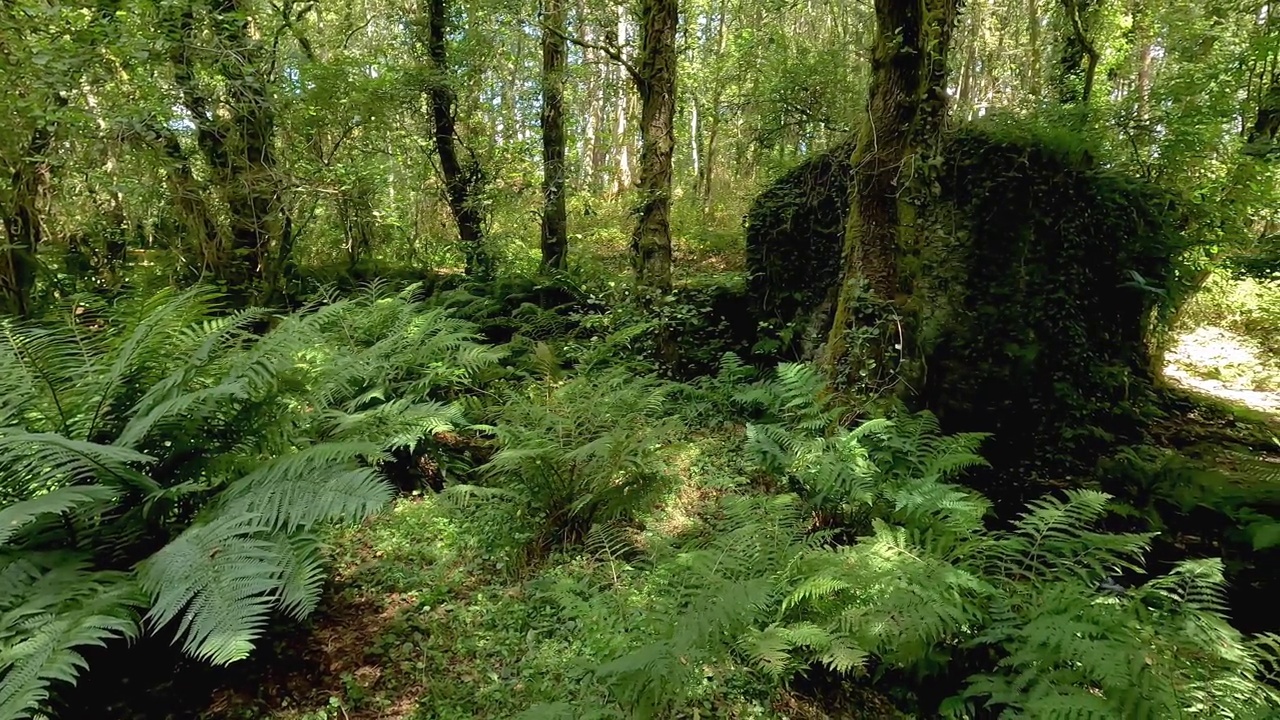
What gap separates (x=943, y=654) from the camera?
2447mm

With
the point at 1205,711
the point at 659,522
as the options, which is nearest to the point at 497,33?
the point at 659,522

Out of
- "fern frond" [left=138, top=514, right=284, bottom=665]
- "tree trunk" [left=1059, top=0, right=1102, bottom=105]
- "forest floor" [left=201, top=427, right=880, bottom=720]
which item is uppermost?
"tree trunk" [left=1059, top=0, right=1102, bottom=105]

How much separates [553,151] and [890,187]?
5.05 m

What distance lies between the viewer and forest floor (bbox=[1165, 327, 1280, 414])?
583 centimetres

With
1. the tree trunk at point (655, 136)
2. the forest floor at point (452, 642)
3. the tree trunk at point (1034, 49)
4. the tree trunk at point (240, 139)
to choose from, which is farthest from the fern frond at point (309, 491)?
the tree trunk at point (1034, 49)

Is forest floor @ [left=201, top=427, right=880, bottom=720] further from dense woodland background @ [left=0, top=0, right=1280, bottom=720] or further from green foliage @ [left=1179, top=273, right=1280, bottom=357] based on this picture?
green foliage @ [left=1179, top=273, right=1280, bottom=357]

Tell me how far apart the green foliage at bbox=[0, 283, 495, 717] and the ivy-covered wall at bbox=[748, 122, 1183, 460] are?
365 centimetres

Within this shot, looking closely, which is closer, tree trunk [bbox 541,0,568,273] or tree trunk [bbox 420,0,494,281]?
tree trunk [bbox 541,0,568,273]

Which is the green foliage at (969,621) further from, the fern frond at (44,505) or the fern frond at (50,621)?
the fern frond at (44,505)

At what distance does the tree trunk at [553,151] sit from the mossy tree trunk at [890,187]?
430cm

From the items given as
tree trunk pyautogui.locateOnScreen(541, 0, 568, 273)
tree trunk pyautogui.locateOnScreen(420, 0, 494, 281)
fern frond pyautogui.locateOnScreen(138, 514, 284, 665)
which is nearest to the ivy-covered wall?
fern frond pyautogui.locateOnScreen(138, 514, 284, 665)

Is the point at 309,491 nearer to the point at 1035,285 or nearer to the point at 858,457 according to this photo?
the point at 858,457

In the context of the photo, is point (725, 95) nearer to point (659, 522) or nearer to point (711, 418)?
point (711, 418)

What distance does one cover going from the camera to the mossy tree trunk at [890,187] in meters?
4.29
